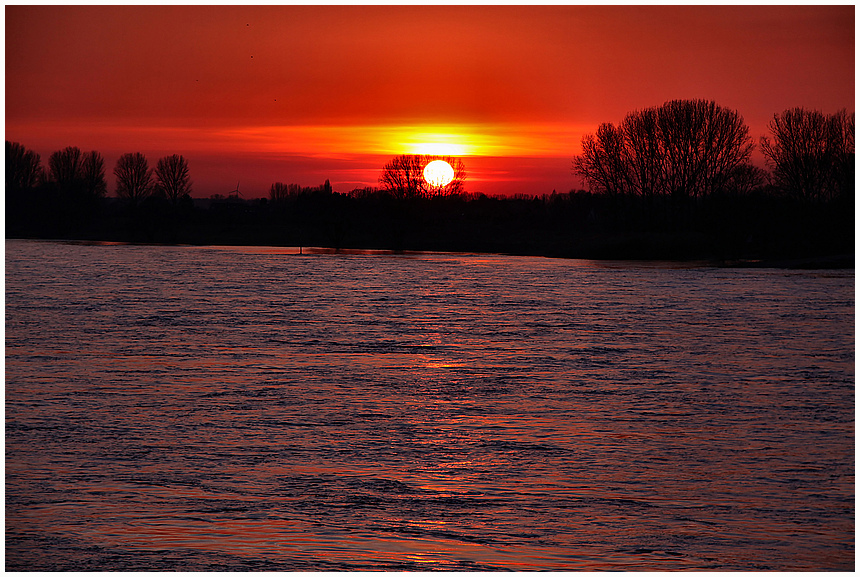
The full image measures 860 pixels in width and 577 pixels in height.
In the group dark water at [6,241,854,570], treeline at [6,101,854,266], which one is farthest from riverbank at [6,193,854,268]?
dark water at [6,241,854,570]

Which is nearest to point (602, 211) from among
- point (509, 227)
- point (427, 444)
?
point (509, 227)

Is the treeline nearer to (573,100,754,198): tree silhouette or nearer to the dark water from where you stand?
(573,100,754,198): tree silhouette

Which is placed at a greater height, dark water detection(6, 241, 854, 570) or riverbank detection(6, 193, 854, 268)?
riverbank detection(6, 193, 854, 268)

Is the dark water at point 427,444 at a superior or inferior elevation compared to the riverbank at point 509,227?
inferior

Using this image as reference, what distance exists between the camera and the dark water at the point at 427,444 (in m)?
7.14

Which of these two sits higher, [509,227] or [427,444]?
[509,227]

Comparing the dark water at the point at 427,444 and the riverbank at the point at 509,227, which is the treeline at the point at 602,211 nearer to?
the riverbank at the point at 509,227

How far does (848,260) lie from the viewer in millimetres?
54438

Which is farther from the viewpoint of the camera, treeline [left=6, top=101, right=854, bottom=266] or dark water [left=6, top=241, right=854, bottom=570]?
treeline [left=6, top=101, right=854, bottom=266]

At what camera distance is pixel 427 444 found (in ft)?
34.1

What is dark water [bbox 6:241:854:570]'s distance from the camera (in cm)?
714

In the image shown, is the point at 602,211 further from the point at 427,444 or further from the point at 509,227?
the point at 427,444

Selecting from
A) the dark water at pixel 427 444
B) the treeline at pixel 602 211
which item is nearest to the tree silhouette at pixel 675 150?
the treeline at pixel 602 211

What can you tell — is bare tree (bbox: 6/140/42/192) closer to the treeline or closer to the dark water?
the treeline
